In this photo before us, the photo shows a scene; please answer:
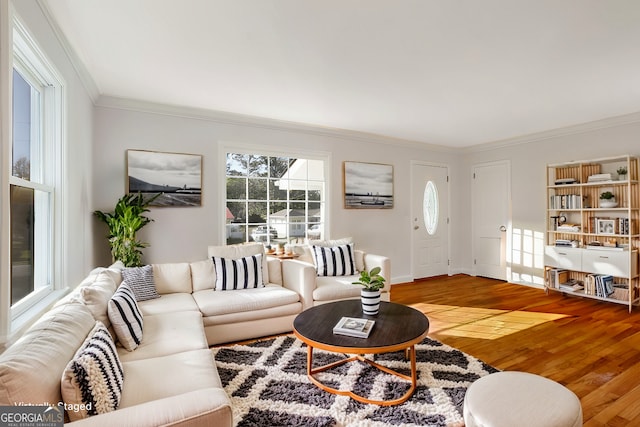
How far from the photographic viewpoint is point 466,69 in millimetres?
2707

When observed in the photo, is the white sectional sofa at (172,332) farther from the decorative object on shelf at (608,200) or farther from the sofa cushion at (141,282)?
the decorative object on shelf at (608,200)

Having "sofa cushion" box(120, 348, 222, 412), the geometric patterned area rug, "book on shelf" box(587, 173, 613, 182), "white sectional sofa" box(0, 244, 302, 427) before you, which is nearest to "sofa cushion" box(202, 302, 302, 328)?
"white sectional sofa" box(0, 244, 302, 427)

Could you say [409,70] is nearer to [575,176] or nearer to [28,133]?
[28,133]

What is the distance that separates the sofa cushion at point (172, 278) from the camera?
3.12m

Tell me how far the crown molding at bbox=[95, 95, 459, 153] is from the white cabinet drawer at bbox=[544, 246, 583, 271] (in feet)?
8.53

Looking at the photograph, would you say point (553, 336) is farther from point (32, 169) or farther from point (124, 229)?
point (32, 169)

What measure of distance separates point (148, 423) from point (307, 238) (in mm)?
3560

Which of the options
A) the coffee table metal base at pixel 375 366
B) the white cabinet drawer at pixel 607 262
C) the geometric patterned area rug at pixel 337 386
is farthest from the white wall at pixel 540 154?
the coffee table metal base at pixel 375 366

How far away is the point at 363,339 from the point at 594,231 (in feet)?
13.6

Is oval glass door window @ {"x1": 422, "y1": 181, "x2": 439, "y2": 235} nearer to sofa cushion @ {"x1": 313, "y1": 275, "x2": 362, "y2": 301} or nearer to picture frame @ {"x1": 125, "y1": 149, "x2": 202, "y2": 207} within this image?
sofa cushion @ {"x1": 313, "y1": 275, "x2": 362, "y2": 301}

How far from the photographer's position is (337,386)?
7.00 feet

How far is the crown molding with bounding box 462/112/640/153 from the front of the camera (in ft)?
13.1

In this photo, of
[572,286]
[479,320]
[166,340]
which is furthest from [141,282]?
[572,286]

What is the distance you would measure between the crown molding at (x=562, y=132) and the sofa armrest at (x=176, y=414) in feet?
17.6
